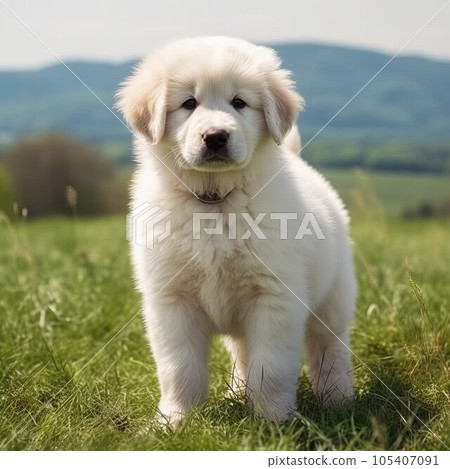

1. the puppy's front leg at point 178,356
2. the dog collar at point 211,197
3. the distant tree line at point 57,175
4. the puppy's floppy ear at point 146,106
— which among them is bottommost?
the distant tree line at point 57,175

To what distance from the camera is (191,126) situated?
9.25 ft

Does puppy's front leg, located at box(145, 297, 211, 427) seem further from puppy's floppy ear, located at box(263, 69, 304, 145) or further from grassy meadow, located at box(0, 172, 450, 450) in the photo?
puppy's floppy ear, located at box(263, 69, 304, 145)

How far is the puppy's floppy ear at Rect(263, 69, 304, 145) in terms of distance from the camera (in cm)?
300

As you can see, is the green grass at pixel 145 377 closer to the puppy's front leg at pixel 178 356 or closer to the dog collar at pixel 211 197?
the puppy's front leg at pixel 178 356

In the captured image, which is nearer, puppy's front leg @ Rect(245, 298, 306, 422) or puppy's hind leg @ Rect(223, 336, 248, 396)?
puppy's front leg @ Rect(245, 298, 306, 422)

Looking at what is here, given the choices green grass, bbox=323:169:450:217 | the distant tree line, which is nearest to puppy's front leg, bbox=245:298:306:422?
green grass, bbox=323:169:450:217

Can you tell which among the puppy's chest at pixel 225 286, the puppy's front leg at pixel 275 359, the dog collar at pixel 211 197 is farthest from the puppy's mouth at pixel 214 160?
the puppy's front leg at pixel 275 359

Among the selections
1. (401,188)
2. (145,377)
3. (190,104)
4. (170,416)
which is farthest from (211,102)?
(401,188)

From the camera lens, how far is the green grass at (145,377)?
2617mm

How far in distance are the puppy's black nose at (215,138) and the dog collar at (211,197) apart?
1.10 feet

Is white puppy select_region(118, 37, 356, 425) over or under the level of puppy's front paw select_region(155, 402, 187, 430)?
A: over

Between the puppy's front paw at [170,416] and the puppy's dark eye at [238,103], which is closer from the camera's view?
the puppy's front paw at [170,416]
